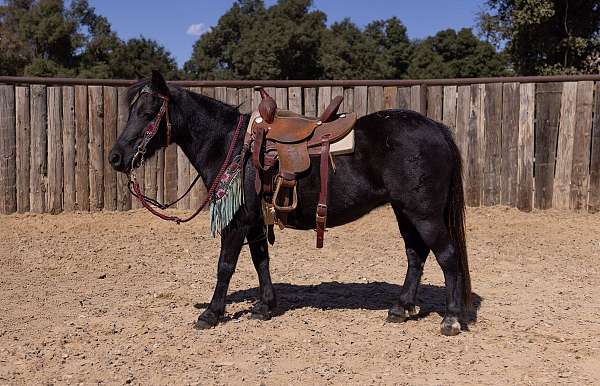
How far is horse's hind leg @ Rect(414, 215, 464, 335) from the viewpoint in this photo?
4676mm

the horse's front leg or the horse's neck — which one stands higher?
the horse's neck

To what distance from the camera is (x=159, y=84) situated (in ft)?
15.4

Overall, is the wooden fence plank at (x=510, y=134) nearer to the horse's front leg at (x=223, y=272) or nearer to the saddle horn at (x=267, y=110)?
the saddle horn at (x=267, y=110)

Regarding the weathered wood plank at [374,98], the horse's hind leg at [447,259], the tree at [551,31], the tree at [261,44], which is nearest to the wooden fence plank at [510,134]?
the weathered wood plank at [374,98]

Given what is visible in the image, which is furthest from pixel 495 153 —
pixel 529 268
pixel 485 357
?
pixel 485 357

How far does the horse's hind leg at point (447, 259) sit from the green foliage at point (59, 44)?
22416 mm

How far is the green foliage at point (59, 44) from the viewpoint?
971 inches

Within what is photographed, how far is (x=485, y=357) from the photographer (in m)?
4.26

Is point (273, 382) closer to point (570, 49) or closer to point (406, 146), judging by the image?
point (406, 146)

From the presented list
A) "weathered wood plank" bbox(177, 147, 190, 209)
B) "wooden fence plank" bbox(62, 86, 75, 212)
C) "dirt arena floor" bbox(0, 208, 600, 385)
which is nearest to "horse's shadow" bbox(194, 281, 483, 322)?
A: "dirt arena floor" bbox(0, 208, 600, 385)

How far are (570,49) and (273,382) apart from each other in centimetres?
1550

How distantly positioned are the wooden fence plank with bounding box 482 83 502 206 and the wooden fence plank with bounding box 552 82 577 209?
2.54ft

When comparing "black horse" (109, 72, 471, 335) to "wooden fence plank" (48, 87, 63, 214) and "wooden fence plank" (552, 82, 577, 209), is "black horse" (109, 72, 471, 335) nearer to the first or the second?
"wooden fence plank" (48, 87, 63, 214)

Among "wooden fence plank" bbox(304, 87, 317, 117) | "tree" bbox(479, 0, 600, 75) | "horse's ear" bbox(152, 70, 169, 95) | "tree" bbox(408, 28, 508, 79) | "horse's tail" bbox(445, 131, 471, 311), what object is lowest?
"horse's tail" bbox(445, 131, 471, 311)
